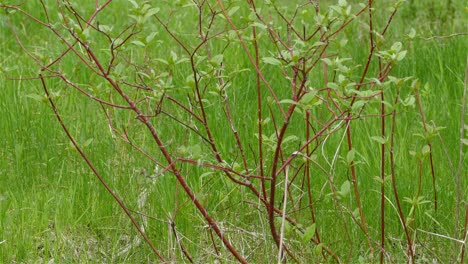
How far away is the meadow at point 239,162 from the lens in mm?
2531

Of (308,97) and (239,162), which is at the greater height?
(308,97)

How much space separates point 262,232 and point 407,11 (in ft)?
10.0

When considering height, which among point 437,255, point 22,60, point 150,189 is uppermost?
point 22,60

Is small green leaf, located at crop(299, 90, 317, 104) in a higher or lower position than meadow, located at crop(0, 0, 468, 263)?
higher

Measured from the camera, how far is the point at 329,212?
3.11 m

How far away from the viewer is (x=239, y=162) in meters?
3.56

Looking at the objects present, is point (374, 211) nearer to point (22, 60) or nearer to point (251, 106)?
point (251, 106)

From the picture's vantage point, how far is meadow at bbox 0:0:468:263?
2531 mm

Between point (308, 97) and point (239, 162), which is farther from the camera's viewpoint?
point (239, 162)

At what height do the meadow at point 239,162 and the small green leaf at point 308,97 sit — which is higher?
the small green leaf at point 308,97

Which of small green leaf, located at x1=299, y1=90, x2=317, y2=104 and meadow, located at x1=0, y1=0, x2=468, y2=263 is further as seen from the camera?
meadow, located at x1=0, y1=0, x2=468, y2=263

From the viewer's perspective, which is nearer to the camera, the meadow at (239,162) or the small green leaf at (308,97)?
the small green leaf at (308,97)

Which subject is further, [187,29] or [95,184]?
[187,29]

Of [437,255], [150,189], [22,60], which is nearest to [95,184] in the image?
[150,189]
